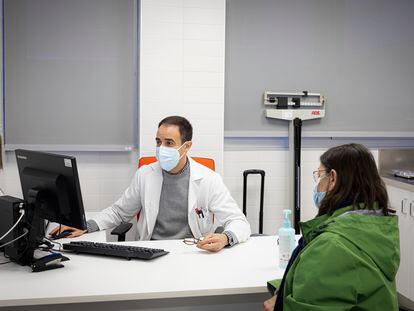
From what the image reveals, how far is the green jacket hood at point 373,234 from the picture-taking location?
4.42 feet

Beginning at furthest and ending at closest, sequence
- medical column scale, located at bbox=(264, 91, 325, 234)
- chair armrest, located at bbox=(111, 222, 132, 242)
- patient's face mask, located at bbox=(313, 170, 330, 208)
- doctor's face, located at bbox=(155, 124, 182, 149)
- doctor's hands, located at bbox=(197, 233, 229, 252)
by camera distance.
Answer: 1. medical column scale, located at bbox=(264, 91, 325, 234)
2. doctor's face, located at bbox=(155, 124, 182, 149)
3. chair armrest, located at bbox=(111, 222, 132, 242)
4. doctor's hands, located at bbox=(197, 233, 229, 252)
5. patient's face mask, located at bbox=(313, 170, 330, 208)

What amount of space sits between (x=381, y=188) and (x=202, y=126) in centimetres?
209

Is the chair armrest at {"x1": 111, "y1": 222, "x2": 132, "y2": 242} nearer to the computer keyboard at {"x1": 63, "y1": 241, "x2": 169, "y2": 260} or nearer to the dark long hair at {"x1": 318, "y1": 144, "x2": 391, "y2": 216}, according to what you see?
the computer keyboard at {"x1": 63, "y1": 241, "x2": 169, "y2": 260}

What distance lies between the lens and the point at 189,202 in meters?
2.62

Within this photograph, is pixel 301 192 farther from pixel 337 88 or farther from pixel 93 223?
pixel 93 223

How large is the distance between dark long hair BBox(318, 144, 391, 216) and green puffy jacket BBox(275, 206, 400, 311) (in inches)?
2.3

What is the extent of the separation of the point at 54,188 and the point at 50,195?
7 centimetres

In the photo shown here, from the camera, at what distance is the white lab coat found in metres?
2.60

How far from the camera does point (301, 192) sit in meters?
3.86

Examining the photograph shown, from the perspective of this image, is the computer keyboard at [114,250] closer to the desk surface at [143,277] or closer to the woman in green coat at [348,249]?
the desk surface at [143,277]

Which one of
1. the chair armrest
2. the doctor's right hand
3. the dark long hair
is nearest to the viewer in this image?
the dark long hair

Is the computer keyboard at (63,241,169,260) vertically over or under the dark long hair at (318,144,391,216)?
under

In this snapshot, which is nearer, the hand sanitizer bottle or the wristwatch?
the hand sanitizer bottle

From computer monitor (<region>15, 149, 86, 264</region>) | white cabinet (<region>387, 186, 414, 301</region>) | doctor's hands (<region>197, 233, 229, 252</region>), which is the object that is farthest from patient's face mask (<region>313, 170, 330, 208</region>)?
white cabinet (<region>387, 186, 414, 301</region>)
